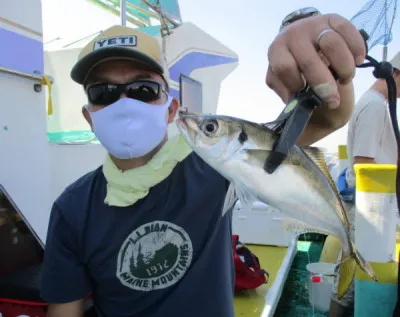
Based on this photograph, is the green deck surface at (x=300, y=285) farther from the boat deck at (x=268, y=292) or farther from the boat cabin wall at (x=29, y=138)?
the boat cabin wall at (x=29, y=138)

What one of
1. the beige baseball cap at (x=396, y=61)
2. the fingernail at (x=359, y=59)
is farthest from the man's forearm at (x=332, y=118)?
the beige baseball cap at (x=396, y=61)

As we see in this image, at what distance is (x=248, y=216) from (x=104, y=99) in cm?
315

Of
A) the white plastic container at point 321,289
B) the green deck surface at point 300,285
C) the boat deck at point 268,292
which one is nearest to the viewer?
the boat deck at point 268,292

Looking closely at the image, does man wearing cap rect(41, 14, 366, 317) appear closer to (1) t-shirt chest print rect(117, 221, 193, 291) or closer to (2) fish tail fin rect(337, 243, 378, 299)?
(1) t-shirt chest print rect(117, 221, 193, 291)

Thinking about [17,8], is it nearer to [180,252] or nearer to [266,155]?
[180,252]

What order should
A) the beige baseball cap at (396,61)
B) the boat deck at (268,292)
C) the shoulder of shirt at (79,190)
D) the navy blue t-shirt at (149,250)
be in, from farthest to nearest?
the beige baseball cap at (396,61) → the boat deck at (268,292) → the shoulder of shirt at (79,190) → the navy blue t-shirt at (149,250)

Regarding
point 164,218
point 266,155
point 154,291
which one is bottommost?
point 154,291

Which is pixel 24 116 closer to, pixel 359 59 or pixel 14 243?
pixel 14 243

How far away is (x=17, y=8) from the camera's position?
2.90 m

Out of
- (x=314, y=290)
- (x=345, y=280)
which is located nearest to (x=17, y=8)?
(x=345, y=280)

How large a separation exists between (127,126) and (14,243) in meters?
1.44

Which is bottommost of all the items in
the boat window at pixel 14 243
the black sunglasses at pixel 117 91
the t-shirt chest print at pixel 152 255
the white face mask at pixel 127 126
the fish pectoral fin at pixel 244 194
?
the boat window at pixel 14 243

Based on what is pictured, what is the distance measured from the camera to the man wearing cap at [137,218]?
1.44 meters

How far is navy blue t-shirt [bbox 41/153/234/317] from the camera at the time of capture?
1430 mm
